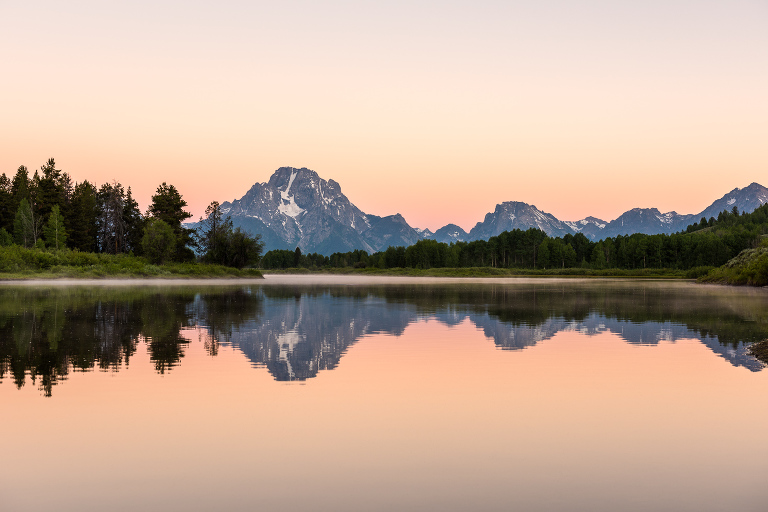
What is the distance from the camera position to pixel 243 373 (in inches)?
702

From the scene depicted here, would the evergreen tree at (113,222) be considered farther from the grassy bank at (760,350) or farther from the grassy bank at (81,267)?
the grassy bank at (760,350)

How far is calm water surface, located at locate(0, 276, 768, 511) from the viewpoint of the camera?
8.61 meters

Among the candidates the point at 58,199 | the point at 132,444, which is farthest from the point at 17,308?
the point at 58,199

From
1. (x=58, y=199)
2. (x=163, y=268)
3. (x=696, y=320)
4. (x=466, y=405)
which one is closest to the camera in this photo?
(x=466, y=405)

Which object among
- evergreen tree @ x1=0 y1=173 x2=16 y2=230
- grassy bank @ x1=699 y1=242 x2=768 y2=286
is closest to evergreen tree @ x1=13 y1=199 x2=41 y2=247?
evergreen tree @ x1=0 y1=173 x2=16 y2=230

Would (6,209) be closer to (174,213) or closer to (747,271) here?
(174,213)

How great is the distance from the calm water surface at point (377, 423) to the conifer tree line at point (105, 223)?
3700 inches

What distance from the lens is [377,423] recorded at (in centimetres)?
1234

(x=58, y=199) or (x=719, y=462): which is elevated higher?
(x=58, y=199)

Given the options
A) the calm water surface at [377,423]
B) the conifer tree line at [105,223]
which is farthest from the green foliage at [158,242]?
the calm water surface at [377,423]

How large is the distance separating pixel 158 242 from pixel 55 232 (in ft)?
58.7

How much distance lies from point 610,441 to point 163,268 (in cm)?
10922

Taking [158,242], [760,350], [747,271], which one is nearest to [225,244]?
[158,242]

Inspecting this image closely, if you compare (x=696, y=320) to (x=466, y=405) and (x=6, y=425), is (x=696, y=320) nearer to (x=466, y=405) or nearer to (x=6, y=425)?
(x=466, y=405)
